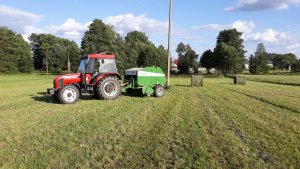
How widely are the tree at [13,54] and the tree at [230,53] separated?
46203mm

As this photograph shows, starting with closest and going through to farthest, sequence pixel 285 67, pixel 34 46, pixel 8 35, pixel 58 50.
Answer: pixel 8 35, pixel 58 50, pixel 34 46, pixel 285 67

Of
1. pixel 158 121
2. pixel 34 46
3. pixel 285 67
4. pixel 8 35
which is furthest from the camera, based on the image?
pixel 285 67

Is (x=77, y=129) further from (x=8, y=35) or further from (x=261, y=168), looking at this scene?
(x=8, y=35)

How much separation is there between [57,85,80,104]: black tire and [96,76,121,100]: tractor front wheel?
1088 millimetres

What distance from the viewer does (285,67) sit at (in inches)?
5861

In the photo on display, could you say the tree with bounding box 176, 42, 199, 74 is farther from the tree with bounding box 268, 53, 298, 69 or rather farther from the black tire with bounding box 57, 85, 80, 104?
the black tire with bounding box 57, 85, 80, 104

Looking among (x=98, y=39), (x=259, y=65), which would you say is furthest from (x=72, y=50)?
(x=259, y=65)

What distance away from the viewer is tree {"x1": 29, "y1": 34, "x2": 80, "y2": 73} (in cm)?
9066

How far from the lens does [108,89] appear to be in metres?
16.2

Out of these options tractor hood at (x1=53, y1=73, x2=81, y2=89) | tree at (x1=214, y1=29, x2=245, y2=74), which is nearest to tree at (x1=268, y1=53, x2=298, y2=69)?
tree at (x1=214, y1=29, x2=245, y2=74)

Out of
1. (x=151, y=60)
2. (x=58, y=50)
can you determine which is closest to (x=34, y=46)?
(x=58, y=50)

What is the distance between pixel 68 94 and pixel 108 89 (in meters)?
1.93

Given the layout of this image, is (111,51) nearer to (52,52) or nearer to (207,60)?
(52,52)

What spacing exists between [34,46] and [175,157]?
346 ft
